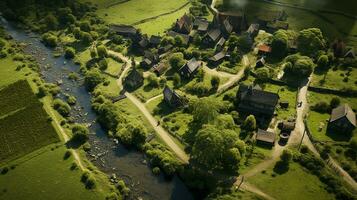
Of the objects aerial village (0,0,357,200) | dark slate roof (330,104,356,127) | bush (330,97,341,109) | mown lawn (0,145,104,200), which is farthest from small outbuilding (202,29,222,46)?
mown lawn (0,145,104,200)

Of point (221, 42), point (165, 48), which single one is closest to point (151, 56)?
point (165, 48)

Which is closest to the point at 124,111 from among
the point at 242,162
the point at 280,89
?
the point at 242,162

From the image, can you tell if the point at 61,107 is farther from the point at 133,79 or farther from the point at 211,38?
the point at 211,38

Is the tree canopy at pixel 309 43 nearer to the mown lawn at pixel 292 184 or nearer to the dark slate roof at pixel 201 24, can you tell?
the dark slate roof at pixel 201 24

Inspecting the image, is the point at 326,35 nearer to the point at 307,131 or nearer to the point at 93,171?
the point at 307,131

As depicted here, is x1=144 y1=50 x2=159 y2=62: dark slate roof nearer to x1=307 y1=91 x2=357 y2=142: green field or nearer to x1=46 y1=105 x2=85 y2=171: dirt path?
x1=46 y1=105 x2=85 y2=171: dirt path
